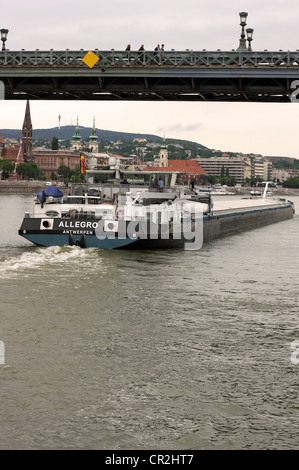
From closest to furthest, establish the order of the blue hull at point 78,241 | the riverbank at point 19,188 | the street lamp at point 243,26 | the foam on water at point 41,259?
1. the foam on water at point 41,259
2. the blue hull at point 78,241
3. the street lamp at point 243,26
4. the riverbank at point 19,188

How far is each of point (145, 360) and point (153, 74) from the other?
840 inches

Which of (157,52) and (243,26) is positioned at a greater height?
(243,26)

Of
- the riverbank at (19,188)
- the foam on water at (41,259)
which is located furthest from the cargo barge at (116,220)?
the riverbank at (19,188)

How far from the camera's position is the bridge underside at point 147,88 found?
3241 centimetres

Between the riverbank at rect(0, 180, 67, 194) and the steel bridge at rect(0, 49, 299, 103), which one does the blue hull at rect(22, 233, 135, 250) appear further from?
the riverbank at rect(0, 180, 67, 194)

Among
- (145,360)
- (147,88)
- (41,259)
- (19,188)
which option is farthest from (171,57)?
(19,188)

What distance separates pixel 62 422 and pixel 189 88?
1014 inches

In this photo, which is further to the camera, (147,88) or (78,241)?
(147,88)

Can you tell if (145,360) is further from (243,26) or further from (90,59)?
(243,26)

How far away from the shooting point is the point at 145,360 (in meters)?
11.5

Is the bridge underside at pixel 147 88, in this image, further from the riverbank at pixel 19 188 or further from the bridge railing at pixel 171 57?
the riverbank at pixel 19 188

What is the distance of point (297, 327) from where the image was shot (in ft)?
46.7
